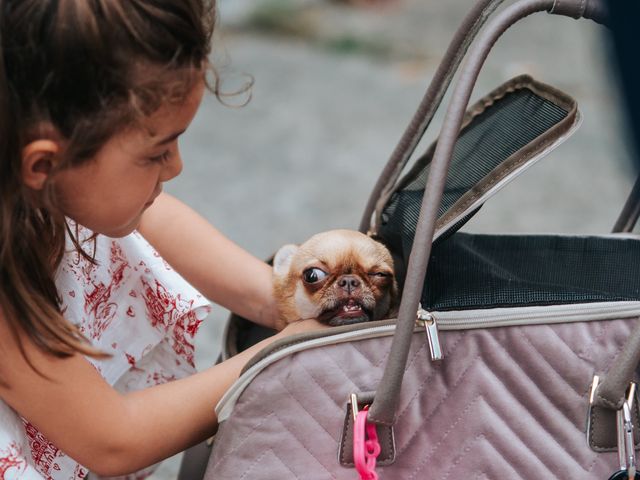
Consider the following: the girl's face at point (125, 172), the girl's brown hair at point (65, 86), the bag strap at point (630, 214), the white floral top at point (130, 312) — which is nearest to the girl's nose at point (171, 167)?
the girl's face at point (125, 172)

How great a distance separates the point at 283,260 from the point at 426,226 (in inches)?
21.5

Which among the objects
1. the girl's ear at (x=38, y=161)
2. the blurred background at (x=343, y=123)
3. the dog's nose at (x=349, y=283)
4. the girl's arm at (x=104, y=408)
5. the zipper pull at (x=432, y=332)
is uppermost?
the blurred background at (x=343, y=123)

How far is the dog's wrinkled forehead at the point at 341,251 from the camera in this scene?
57.2 inches

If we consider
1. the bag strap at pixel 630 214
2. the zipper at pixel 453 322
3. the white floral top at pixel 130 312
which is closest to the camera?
the zipper at pixel 453 322

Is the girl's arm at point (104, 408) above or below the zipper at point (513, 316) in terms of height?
below

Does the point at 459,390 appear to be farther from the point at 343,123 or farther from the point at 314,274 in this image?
the point at 343,123

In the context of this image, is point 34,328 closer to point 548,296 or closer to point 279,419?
point 279,419

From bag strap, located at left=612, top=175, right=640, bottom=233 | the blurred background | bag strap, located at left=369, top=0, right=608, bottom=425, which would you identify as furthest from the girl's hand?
the blurred background

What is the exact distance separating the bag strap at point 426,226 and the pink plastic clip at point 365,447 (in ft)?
0.06

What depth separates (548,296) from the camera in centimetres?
120

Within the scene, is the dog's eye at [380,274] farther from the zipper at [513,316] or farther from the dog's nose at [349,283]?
the zipper at [513,316]

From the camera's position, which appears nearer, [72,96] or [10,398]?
[72,96]

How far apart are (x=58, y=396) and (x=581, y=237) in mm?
841

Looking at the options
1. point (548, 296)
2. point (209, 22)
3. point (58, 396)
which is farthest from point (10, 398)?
point (548, 296)
